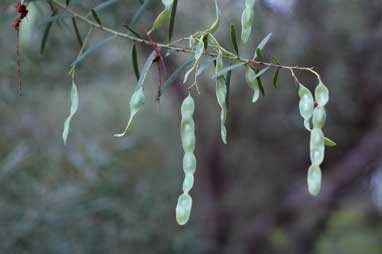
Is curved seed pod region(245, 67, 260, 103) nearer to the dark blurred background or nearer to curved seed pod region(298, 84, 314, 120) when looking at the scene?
curved seed pod region(298, 84, 314, 120)

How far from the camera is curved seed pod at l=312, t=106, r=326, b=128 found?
758 mm

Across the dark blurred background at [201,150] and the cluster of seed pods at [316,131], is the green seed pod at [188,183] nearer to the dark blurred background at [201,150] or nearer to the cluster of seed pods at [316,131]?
the cluster of seed pods at [316,131]

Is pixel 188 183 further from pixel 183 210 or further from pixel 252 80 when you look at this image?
pixel 252 80

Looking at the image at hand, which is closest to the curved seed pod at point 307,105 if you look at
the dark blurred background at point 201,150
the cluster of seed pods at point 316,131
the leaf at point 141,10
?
the cluster of seed pods at point 316,131

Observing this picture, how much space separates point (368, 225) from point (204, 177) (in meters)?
1.41

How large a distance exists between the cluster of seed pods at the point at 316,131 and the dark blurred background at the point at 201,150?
98 centimetres

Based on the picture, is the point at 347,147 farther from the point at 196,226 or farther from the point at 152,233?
the point at 152,233

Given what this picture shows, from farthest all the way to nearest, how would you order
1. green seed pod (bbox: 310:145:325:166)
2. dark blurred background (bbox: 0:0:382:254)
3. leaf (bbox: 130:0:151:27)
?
dark blurred background (bbox: 0:0:382:254) < leaf (bbox: 130:0:151:27) < green seed pod (bbox: 310:145:325:166)

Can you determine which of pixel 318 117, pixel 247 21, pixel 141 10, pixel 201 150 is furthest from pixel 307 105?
pixel 201 150

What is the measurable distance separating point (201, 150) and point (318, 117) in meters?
2.59

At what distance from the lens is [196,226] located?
10.0ft

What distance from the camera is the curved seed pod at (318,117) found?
2.49 ft

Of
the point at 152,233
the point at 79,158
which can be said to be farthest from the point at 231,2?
→ the point at 152,233

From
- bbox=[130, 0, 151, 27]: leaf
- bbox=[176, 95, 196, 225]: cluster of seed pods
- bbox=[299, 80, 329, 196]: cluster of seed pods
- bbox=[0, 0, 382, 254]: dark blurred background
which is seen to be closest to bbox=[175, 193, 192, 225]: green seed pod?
bbox=[176, 95, 196, 225]: cluster of seed pods
